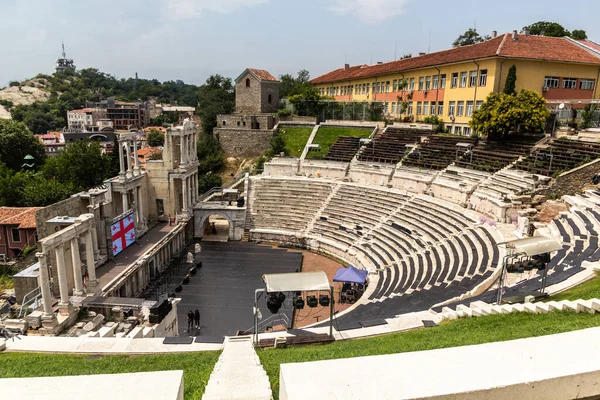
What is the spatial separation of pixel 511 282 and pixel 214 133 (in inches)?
1623

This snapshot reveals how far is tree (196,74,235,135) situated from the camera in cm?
5434

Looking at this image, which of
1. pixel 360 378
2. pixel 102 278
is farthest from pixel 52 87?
pixel 360 378

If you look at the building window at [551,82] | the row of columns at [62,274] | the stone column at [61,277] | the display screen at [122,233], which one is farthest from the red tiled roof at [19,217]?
the building window at [551,82]

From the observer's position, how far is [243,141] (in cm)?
4959

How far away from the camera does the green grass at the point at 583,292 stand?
35.6 ft

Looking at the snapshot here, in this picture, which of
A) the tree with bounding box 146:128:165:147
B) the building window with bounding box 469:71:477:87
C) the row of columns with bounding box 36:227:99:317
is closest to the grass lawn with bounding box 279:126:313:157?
the building window with bounding box 469:71:477:87

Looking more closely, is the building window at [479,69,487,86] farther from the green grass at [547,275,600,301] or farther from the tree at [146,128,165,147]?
the tree at [146,128,165,147]

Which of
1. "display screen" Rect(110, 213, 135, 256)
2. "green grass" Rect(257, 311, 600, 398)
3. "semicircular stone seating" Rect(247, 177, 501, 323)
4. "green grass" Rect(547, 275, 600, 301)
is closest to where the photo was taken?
"green grass" Rect(257, 311, 600, 398)

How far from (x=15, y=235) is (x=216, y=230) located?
14.7m

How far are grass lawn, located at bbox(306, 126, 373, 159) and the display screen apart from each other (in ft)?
66.1

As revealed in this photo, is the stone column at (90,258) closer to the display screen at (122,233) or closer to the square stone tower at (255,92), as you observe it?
the display screen at (122,233)

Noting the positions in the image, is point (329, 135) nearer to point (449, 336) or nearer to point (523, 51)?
point (523, 51)

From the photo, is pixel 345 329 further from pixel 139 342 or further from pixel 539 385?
pixel 539 385

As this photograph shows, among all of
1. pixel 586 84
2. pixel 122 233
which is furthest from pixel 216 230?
pixel 586 84
